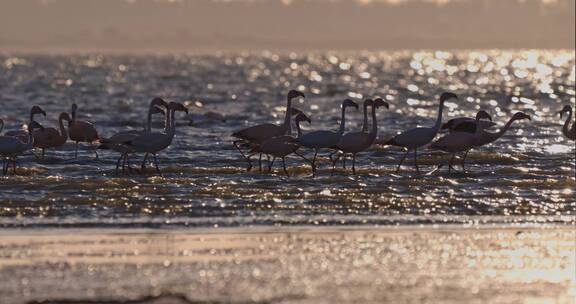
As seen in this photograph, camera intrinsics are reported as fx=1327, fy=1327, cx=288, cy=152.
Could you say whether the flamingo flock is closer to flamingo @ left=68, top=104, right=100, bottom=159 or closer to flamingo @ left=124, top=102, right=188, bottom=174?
flamingo @ left=124, top=102, right=188, bottom=174

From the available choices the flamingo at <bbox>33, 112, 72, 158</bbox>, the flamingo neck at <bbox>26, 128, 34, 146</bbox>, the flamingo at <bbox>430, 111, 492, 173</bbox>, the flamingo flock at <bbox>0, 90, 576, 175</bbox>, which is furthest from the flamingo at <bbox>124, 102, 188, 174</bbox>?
the flamingo at <bbox>430, 111, 492, 173</bbox>

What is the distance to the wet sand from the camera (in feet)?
36.0

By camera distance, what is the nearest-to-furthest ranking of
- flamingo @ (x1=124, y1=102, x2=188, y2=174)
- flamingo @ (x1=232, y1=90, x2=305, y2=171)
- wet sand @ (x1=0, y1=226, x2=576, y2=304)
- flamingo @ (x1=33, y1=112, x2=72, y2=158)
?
wet sand @ (x1=0, y1=226, x2=576, y2=304)
flamingo @ (x1=124, y1=102, x2=188, y2=174)
flamingo @ (x1=232, y1=90, x2=305, y2=171)
flamingo @ (x1=33, y1=112, x2=72, y2=158)

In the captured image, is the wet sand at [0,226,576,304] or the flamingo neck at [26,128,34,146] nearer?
the wet sand at [0,226,576,304]

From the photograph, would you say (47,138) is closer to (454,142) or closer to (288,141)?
(288,141)

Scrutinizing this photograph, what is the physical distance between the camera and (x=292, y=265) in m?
12.3

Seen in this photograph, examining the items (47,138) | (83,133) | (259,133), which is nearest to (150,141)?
(259,133)

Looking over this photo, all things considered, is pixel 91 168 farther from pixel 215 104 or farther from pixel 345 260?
pixel 215 104

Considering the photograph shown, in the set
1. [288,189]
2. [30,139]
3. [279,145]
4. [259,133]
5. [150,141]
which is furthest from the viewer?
[259,133]

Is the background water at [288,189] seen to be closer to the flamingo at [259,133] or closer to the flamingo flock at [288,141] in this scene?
the flamingo flock at [288,141]

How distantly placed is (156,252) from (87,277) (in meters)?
1.59

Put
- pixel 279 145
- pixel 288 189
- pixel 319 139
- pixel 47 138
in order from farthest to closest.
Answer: pixel 47 138 → pixel 319 139 → pixel 279 145 → pixel 288 189

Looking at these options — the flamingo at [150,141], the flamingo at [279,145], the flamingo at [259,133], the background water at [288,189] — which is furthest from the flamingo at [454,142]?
the flamingo at [150,141]

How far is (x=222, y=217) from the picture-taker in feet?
52.8
